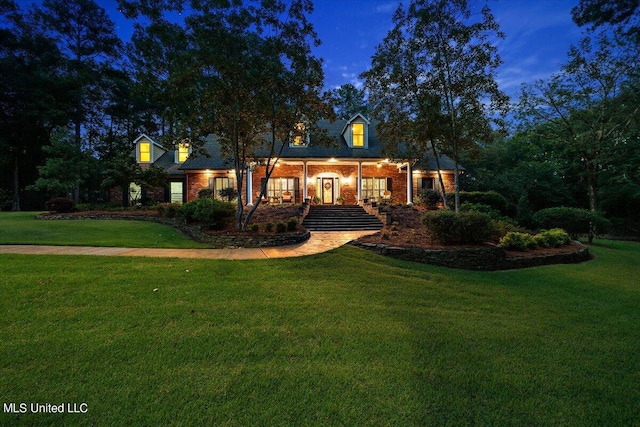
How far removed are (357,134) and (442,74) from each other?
9576mm

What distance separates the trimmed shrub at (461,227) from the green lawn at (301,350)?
290cm

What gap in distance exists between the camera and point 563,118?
17.2 metres

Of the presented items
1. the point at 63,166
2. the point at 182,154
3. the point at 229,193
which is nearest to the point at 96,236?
the point at 229,193

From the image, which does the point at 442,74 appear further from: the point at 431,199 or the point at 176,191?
the point at 176,191

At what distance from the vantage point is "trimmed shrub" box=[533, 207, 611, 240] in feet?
40.4

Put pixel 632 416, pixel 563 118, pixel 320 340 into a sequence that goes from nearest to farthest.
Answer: pixel 632 416, pixel 320 340, pixel 563 118

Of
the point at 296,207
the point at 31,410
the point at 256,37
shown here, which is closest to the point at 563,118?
the point at 296,207

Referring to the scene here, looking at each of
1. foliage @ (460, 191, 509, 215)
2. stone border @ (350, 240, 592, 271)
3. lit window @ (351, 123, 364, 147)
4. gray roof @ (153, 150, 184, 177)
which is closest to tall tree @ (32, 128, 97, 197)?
gray roof @ (153, 150, 184, 177)

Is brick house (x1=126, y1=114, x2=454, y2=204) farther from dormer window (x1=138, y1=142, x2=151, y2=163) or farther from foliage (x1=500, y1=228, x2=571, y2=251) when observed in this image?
foliage (x1=500, y1=228, x2=571, y2=251)

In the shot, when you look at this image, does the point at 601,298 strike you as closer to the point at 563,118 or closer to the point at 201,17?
the point at 201,17

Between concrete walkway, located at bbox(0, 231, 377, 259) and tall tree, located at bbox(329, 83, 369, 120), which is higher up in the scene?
tall tree, located at bbox(329, 83, 369, 120)

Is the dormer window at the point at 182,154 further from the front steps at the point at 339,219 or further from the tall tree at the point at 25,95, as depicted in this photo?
the front steps at the point at 339,219

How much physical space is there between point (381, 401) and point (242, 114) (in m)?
8.60

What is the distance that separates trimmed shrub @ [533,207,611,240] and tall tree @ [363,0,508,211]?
6181mm
